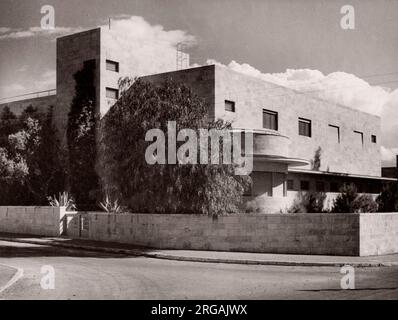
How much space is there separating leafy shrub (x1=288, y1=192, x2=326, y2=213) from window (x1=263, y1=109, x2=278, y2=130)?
5.18 m

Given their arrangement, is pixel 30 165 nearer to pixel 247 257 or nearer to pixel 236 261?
pixel 247 257

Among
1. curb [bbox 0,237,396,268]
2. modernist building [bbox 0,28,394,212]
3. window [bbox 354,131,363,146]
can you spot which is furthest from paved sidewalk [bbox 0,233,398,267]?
window [bbox 354,131,363,146]

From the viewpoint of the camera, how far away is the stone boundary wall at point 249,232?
58.3 feet

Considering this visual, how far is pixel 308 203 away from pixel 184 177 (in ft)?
49.2

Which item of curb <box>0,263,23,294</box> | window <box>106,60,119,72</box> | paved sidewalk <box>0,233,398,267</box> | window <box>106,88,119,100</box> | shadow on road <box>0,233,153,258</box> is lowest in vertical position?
shadow on road <box>0,233,153,258</box>

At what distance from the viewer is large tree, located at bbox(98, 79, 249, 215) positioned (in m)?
19.6

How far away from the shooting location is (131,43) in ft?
128

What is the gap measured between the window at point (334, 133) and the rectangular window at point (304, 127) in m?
3.40

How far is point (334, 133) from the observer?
43781mm

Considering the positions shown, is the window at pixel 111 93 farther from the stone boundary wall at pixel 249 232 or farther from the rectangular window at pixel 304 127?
the stone boundary wall at pixel 249 232

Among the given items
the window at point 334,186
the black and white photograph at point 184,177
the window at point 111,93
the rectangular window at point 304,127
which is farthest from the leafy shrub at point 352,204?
the window at point 111,93

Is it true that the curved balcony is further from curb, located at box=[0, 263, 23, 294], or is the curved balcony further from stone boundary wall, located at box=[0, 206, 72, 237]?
curb, located at box=[0, 263, 23, 294]

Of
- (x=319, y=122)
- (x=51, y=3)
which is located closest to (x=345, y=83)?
(x=319, y=122)
